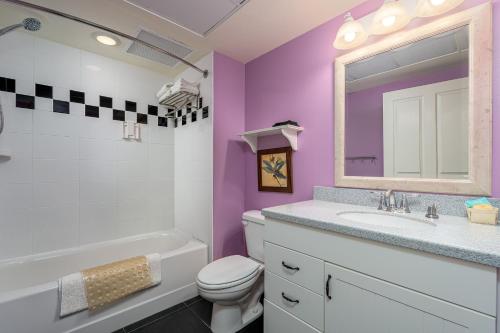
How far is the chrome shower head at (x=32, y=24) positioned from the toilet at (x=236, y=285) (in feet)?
6.53

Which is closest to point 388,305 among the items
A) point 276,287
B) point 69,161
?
point 276,287

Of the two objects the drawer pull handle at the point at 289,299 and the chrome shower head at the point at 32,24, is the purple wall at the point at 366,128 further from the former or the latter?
the chrome shower head at the point at 32,24

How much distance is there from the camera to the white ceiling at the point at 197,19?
4.40ft

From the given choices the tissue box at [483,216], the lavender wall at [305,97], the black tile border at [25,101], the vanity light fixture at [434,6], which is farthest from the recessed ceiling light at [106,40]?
the tissue box at [483,216]

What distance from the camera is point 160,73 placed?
236 centimetres

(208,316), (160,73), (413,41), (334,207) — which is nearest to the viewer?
(413,41)

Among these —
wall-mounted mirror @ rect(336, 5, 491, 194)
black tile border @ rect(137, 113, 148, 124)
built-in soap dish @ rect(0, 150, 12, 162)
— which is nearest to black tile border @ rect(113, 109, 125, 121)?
black tile border @ rect(137, 113, 148, 124)

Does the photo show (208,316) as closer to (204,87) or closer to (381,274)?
(381,274)

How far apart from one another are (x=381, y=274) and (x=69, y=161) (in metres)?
2.31

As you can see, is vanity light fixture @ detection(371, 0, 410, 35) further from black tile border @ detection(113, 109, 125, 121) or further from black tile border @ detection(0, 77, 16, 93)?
black tile border @ detection(0, 77, 16, 93)

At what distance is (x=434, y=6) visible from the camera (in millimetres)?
1019

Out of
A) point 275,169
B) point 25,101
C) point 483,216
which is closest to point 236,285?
point 275,169

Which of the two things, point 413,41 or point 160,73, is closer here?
point 413,41

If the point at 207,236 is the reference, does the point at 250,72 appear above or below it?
above
